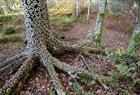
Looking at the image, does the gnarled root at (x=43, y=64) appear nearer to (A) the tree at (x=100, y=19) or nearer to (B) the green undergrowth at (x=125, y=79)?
(B) the green undergrowth at (x=125, y=79)

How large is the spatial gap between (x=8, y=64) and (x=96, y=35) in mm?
4941

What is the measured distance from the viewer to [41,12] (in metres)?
5.82

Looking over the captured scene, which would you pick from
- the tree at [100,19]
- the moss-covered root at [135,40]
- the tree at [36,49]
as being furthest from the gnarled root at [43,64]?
the tree at [100,19]

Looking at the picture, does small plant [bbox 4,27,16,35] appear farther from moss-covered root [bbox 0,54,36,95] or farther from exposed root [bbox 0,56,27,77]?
moss-covered root [bbox 0,54,36,95]

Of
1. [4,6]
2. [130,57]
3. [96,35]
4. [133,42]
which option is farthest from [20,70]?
[4,6]

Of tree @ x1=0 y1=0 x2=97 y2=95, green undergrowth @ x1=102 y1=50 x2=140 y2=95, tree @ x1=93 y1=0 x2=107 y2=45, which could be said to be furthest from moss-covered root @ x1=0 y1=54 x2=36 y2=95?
tree @ x1=93 y1=0 x2=107 y2=45

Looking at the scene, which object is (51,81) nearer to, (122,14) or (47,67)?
(47,67)

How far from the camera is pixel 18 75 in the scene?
5.35m

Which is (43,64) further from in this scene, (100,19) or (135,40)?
(100,19)

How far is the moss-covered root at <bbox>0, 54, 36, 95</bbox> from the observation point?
5016mm

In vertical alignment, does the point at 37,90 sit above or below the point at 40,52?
below

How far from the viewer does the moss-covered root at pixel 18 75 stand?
5.02 m

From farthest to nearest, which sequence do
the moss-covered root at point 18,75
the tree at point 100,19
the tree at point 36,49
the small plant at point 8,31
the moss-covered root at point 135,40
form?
1. the small plant at point 8,31
2. the tree at point 100,19
3. the moss-covered root at point 135,40
4. the tree at point 36,49
5. the moss-covered root at point 18,75

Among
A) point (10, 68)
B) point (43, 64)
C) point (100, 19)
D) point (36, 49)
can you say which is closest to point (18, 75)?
point (10, 68)
